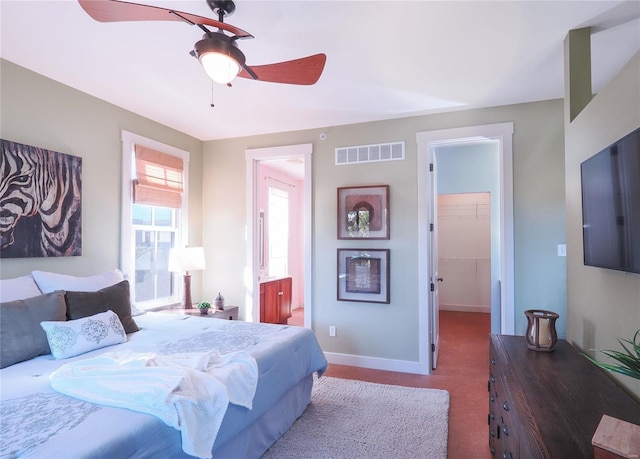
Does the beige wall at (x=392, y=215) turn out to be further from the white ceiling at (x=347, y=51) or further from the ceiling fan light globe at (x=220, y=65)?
the ceiling fan light globe at (x=220, y=65)

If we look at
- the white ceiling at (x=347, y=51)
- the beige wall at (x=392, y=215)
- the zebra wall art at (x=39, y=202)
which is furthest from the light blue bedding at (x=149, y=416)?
the white ceiling at (x=347, y=51)

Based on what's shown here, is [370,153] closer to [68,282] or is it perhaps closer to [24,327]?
[68,282]

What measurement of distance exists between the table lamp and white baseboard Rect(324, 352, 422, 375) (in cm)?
173

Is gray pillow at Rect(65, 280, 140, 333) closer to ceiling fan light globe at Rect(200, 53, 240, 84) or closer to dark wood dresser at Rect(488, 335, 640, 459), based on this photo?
ceiling fan light globe at Rect(200, 53, 240, 84)

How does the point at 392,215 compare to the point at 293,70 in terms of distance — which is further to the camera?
the point at 392,215

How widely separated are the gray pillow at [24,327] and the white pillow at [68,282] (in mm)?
301

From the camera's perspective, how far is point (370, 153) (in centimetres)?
383

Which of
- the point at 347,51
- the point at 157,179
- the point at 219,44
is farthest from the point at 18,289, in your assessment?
the point at 347,51

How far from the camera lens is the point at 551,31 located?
2148mm

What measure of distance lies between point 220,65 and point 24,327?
6.28 ft

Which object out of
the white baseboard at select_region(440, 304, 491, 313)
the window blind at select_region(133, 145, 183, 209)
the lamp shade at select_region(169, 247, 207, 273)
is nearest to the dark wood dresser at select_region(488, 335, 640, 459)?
the lamp shade at select_region(169, 247, 207, 273)

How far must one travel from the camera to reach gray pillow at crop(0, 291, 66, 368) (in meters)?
1.95

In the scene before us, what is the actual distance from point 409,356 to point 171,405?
9.02ft

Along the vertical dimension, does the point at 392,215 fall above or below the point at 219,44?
below
